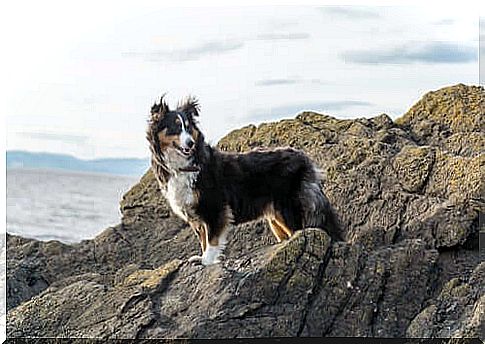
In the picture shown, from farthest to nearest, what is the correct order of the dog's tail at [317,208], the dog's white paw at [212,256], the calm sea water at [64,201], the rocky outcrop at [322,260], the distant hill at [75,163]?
the calm sea water at [64,201]
the distant hill at [75,163]
the dog's tail at [317,208]
the dog's white paw at [212,256]
the rocky outcrop at [322,260]

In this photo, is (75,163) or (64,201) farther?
(64,201)

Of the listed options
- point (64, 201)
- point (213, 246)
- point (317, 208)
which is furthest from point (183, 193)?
point (64, 201)

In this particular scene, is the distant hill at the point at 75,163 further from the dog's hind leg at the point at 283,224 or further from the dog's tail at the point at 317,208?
the dog's tail at the point at 317,208

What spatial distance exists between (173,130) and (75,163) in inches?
36.1

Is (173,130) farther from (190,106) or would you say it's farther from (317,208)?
(317,208)

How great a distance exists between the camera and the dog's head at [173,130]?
16.2 ft

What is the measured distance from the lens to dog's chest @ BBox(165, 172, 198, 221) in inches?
198

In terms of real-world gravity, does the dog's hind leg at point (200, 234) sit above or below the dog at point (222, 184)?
below

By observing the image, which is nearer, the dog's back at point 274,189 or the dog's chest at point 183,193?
the dog's chest at point 183,193

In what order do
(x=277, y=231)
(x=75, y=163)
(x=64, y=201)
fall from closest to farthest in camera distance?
(x=277, y=231), (x=75, y=163), (x=64, y=201)

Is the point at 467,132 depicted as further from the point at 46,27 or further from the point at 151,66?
the point at 46,27

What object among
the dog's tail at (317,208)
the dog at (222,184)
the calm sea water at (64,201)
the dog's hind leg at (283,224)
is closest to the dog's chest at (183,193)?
the dog at (222,184)

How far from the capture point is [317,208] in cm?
529

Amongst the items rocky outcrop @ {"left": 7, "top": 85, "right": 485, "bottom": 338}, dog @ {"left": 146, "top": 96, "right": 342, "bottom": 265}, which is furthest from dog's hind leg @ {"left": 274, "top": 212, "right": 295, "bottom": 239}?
rocky outcrop @ {"left": 7, "top": 85, "right": 485, "bottom": 338}
